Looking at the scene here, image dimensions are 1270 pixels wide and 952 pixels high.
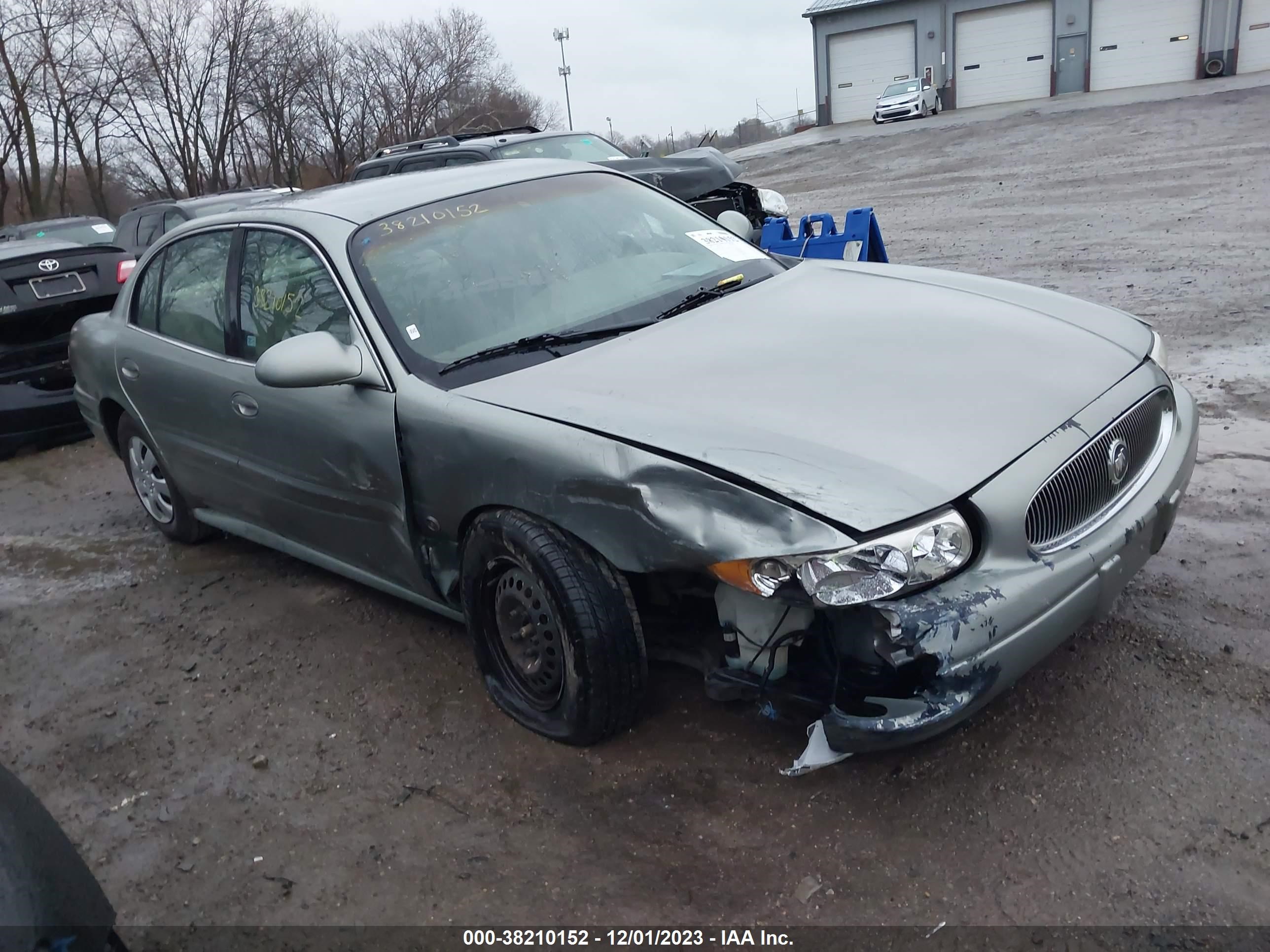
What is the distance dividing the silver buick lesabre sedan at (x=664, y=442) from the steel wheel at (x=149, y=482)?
74 centimetres

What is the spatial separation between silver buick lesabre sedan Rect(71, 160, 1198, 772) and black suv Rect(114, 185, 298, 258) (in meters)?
7.96

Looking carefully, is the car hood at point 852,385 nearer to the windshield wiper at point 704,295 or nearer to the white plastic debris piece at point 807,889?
the windshield wiper at point 704,295

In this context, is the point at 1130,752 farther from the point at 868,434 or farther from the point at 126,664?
the point at 126,664

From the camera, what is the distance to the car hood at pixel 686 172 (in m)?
9.92

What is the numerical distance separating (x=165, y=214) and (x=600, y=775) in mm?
11051

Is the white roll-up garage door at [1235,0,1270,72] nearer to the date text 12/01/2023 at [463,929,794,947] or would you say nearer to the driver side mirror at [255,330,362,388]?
the driver side mirror at [255,330,362,388]

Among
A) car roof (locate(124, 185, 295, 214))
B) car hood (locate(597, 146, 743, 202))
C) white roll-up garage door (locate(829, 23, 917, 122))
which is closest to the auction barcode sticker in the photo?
car hood (locate(597, 146, 743, 202))

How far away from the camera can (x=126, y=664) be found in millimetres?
4117

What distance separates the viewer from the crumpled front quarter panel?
2469 mm

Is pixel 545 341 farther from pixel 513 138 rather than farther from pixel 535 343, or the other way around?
pixel 513 138

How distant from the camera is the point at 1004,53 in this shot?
38.2 m

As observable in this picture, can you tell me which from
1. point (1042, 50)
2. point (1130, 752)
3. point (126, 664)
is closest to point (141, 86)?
point (1042, 50)

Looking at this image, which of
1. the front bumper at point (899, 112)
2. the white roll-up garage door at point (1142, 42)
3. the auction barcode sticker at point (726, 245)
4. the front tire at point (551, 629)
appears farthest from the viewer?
the white roll-up garage door at point (1142, 42)

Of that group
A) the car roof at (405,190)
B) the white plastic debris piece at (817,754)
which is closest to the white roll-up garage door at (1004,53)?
the car roof at (405,190)
